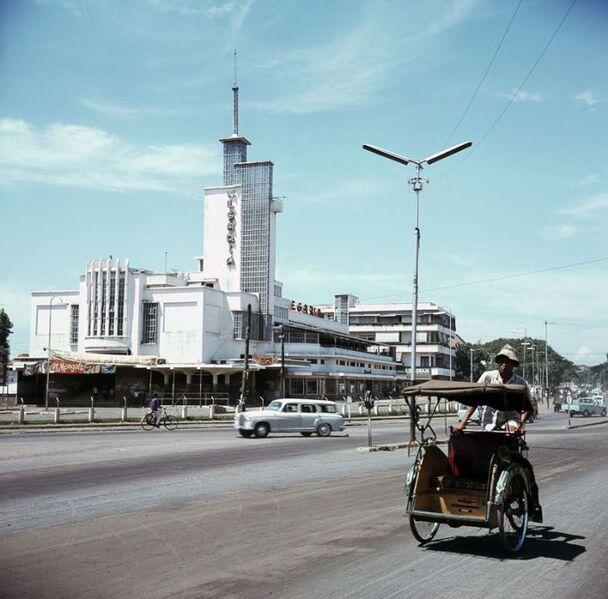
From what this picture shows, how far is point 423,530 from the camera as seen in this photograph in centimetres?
831

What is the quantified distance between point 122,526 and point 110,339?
61.4 metres

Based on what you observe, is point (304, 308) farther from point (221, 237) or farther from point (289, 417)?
point (289, 417)

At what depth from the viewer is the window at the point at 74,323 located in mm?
72000

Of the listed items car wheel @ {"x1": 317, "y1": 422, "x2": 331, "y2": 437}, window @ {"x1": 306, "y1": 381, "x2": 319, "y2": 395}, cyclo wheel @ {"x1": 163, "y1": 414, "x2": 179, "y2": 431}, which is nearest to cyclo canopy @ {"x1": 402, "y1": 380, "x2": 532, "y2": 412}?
car wheel @ {"x1": 317, "y1": 422, "x2": 331, "y2": 437}

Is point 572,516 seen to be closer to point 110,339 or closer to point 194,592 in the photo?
point 194,592

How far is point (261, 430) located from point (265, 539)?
22435mm

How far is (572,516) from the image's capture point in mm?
10195

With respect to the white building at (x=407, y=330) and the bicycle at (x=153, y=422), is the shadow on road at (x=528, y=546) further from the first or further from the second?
the white building at (x=407, y=330)

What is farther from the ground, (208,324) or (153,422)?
(208,324)

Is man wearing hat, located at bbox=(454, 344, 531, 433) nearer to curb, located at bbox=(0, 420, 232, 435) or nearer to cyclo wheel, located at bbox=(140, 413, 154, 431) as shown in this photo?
curb, located at bbox=(0, 420, 232, 435)

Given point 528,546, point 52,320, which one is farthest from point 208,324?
point 528,546

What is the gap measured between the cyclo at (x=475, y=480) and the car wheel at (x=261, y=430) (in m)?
22.7

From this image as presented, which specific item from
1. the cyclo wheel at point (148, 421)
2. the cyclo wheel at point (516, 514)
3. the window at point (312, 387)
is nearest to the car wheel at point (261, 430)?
the cyclo wheel at point (148, 421)

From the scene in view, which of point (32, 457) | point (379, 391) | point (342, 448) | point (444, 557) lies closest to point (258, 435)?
point (342, 448)
